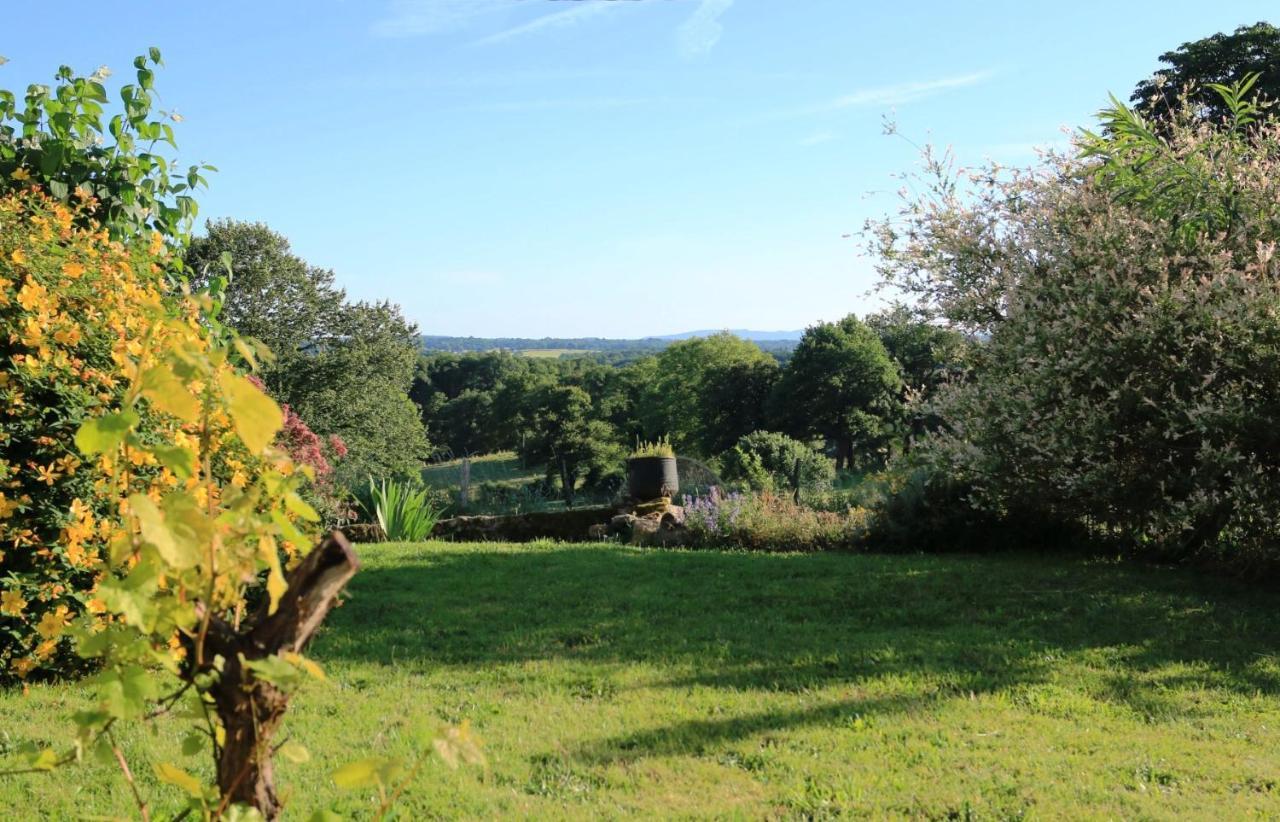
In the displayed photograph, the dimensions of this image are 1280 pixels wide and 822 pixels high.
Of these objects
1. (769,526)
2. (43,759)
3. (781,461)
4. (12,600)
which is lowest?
(781,461)

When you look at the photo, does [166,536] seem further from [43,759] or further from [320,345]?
[320,345]

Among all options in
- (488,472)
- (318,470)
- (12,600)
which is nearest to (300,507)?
(12,600)

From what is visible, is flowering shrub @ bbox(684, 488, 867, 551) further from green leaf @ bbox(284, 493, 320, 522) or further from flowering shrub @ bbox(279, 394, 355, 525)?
green leaf @ bbox(284, 493, 320, 522)

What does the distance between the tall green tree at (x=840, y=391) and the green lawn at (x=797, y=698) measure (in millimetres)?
25799

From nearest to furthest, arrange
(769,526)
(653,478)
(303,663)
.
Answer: (303,663), (769,526), (653,478)

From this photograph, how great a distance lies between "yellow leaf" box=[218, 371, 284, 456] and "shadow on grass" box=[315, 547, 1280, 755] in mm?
3239

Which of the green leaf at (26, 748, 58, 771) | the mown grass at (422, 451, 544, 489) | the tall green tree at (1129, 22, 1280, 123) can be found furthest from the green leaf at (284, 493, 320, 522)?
the mown grass at (422, 451, 544, 489)

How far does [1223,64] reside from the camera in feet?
61.6

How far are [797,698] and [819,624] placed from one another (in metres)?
1.69

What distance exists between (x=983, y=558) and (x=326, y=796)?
7.01m

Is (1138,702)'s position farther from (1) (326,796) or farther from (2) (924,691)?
(1) (326,796)

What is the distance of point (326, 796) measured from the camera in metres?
3.76

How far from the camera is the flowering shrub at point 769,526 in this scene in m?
10.2

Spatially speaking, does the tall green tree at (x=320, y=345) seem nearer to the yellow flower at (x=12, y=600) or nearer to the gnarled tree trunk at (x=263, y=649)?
the yellow flower at (x=12, y=600)
